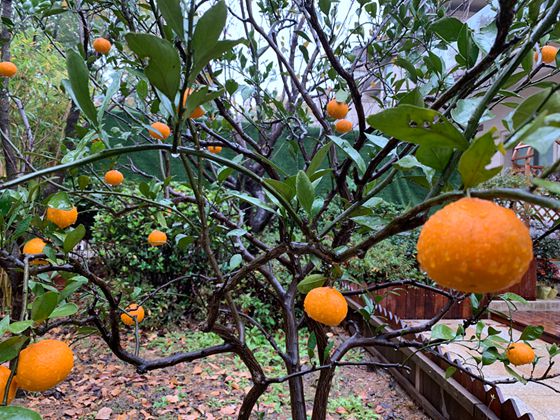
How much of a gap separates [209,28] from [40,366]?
0.41 metres

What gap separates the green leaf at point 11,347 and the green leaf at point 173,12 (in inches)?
13.8

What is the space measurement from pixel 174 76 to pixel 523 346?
0.99 metres

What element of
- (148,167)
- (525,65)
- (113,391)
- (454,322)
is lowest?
(113,391)

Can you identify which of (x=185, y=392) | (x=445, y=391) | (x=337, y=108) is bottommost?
(x=185, y=392)

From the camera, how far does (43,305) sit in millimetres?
424

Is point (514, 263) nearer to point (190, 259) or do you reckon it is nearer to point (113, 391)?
point (113, 391)

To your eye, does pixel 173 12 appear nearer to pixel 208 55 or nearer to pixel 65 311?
pixel 208 55

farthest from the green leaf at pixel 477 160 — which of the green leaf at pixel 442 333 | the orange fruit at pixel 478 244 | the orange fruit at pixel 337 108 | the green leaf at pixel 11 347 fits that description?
the orange fruit at pixel 337 108

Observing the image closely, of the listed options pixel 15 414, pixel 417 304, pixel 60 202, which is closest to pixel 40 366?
pixel 15 414

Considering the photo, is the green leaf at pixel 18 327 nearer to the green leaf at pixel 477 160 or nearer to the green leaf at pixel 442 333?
the green leaf at pixel 477 160

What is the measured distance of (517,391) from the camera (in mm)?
1767

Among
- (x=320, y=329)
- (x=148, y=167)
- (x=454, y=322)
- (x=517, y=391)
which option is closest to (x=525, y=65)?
(x=320, y=329)

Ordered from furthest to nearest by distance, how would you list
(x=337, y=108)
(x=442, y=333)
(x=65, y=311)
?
(x=337, y=108), (x=442, y=333), (x=65, y=311)

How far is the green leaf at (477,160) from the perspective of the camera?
9.0 inches
